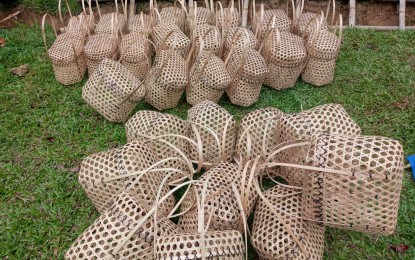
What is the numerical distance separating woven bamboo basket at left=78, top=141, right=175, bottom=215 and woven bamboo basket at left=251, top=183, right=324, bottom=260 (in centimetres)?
51

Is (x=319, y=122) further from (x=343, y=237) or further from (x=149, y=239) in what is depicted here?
(x=149, y=239)

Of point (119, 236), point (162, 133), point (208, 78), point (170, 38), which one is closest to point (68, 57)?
point (170, 38)

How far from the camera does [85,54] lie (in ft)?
9.74

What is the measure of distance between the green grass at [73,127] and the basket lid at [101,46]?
361 mm

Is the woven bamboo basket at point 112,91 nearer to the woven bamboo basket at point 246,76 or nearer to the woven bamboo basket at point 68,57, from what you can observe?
the woven bamboo basket at point 68,57

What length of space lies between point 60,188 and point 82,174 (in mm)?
462

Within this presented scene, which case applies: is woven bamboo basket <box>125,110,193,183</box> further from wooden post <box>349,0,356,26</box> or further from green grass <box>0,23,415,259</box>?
wooden post <box>349,0,356,26</box>

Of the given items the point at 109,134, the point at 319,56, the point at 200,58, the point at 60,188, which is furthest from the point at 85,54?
the point at 319,56

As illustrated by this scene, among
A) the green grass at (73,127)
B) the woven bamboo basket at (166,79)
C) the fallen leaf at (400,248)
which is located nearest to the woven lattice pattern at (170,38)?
the woven bamboo basket at (166,79)

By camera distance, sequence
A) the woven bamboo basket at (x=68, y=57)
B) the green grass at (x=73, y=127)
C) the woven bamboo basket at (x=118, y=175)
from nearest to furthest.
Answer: the woven bamboo basket at (x=118, y=175), the green grass at (x=73, y=127), the woven bamboo basket at (x=68, y=57)

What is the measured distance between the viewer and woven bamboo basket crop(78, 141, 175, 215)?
75.2 inches

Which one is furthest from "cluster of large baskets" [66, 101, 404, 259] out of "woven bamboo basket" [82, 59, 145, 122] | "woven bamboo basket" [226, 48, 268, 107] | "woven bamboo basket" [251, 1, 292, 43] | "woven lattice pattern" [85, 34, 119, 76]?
"woven bamboo basket" [251, 1, 292, 43]

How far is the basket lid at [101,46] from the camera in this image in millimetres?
2926

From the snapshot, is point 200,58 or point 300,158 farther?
point 200,58
